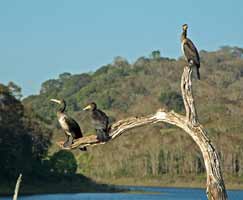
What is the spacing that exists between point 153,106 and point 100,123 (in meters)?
108

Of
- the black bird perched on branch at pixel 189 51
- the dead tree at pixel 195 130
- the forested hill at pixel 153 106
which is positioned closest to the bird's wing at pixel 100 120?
the dead tree at pixel 195 130

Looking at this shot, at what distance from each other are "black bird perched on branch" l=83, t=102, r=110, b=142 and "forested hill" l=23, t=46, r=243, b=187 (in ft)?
129

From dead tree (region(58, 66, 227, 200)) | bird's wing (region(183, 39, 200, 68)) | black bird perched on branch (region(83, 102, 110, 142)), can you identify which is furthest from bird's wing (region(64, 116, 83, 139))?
bird's wing (region(183, 39, 200, 68))

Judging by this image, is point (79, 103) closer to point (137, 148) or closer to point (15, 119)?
point (137, 148)

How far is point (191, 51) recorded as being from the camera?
945 cm

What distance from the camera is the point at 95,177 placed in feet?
286

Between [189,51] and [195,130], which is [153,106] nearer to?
[189,51]

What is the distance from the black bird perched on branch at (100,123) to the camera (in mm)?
8852

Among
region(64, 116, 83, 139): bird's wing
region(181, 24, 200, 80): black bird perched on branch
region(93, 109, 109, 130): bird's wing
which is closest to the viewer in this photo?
region(93, 109, 109, 130): bird's wing

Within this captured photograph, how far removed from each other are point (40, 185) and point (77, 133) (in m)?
60.3

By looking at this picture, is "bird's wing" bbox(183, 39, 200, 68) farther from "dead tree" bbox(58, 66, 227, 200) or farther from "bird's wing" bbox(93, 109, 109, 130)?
"bird's wing" bbox(93, 109, 109, 130)

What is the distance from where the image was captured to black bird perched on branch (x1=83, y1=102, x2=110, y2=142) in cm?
885

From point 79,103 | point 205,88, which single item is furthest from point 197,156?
point 79,103

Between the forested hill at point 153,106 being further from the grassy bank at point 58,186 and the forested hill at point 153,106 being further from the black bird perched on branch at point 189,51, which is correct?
the black bird perched on branch at point 189,51
